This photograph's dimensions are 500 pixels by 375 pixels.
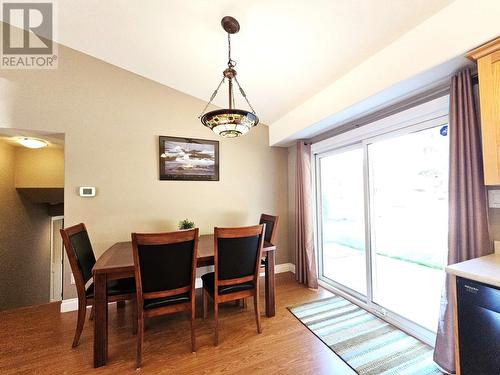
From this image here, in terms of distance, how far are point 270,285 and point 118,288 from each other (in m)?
1.52

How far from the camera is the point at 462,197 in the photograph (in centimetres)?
156

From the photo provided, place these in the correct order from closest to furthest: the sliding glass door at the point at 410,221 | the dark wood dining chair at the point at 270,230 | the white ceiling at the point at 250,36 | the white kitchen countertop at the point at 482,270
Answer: the white kitchen countertop at the point at 482,270, the white ceiling at the point at 250,36, the sliding glass door at the point at 410,221, the dark wood dining chair at the point at 270,230

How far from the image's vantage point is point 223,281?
2064 millimetres

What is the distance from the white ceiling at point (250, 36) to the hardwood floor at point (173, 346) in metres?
2.62

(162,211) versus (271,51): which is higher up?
(271,51)

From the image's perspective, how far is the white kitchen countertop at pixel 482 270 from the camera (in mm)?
1143

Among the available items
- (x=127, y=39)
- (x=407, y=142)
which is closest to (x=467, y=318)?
(x=407, y=142)

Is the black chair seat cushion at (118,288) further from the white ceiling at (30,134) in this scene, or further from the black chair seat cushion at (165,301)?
the white ceiling at (30,134)

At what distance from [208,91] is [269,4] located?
1578 mm

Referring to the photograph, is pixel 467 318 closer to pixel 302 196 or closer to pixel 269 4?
pixel 302 196

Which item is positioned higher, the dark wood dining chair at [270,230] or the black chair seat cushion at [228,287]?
the dark wood dining chair at [270,230]

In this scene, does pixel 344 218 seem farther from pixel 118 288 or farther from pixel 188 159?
pixel 118 288

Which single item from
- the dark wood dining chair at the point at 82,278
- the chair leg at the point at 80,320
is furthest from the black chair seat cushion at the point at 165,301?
the chair leg at the point at 80,320

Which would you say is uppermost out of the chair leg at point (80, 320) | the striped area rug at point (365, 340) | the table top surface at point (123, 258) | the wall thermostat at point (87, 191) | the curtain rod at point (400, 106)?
the curtain rod at point (400, 106)
